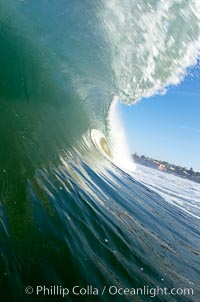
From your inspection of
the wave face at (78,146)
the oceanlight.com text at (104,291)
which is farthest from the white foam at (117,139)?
the oceanlight.com text at (104,291)

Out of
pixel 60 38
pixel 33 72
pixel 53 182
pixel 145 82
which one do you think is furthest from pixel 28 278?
pixel 145 82

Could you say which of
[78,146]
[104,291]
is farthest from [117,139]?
[104,291]

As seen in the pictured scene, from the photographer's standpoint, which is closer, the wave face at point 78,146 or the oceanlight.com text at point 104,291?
the oceanlight.com text at point 104,291

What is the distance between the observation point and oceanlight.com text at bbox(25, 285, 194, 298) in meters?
3.12

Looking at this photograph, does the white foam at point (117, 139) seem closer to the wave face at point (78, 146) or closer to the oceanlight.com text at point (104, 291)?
the wave face at point (78, 146)

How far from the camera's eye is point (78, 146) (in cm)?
1011

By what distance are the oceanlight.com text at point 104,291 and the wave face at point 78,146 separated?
6cm

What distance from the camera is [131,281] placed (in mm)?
3969

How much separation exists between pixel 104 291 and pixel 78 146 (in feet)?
22.5

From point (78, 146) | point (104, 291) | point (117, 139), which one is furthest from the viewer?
point (117, 139)

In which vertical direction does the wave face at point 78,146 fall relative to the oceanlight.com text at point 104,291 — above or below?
above

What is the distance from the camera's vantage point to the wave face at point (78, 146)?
382cm

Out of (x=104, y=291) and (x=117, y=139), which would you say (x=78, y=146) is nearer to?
(x=104, y=291)

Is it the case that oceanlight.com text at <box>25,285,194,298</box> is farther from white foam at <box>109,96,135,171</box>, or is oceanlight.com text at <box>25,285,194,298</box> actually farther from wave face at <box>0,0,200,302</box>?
white foam at <box>109,96,135,171</box>
